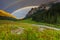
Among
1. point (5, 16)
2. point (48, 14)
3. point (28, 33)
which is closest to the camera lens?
point (28, 33)

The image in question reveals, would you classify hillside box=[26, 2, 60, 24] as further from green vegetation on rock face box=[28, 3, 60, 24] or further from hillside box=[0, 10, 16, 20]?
hillside box=[0, 10, 16, 20]

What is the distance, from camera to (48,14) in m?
2.27

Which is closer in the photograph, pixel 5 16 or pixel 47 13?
pixel 47 13

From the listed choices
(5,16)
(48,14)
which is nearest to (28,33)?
(48,14)

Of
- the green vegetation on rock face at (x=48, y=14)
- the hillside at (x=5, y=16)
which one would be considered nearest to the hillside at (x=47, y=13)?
the green vegetation on rock face at (x=48, y=14)

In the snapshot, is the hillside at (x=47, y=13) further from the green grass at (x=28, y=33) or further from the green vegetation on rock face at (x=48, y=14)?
the green grass at (x=28, y=33)

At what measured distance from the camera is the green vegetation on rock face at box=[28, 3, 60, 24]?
2217 millimetres

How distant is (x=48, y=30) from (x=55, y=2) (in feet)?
2.19

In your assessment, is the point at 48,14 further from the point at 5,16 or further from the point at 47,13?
the point at 5,16

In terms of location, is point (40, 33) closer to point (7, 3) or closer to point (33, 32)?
point (33, 32)

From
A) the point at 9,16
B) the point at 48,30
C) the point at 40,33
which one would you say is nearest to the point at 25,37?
the point at 40,33

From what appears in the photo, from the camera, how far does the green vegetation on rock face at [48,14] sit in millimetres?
2217

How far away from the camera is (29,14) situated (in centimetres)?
246

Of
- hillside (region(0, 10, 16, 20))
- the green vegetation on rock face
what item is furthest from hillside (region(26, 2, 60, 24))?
hillside (region(0, 10, 16, 20))
